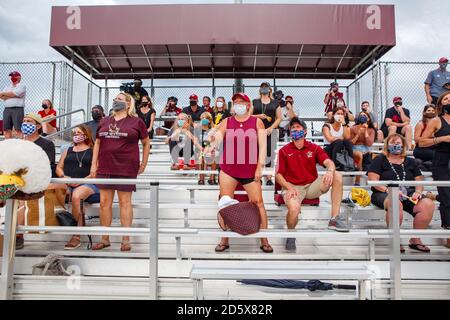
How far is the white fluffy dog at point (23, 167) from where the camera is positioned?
290cm

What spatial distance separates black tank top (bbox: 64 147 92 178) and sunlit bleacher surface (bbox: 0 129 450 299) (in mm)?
535

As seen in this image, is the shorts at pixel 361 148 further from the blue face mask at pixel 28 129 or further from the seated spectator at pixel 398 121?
the blue face mask at pixel 28 129

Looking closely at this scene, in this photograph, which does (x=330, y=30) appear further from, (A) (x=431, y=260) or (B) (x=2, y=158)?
(B) (x=2, y=158)

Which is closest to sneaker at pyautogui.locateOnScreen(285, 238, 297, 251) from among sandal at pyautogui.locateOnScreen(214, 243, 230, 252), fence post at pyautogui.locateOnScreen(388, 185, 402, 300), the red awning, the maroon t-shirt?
sandal at pyautogui.locateOnScreen(214, 243, 230, 252)

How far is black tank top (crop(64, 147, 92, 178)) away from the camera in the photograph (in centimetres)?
452

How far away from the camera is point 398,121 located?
24.6ft

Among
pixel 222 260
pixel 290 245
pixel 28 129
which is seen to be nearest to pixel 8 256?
pixel 28 129

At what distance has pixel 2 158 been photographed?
2.90 metres

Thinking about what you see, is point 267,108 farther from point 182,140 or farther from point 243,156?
point 243,156

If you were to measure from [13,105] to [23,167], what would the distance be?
545 cm
